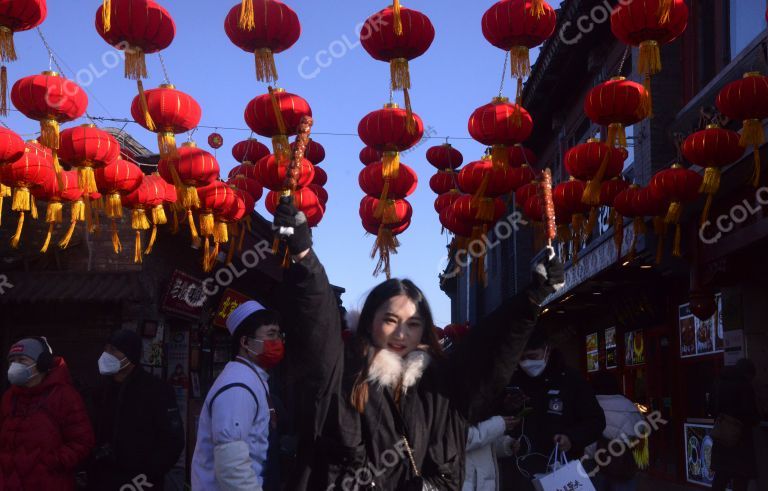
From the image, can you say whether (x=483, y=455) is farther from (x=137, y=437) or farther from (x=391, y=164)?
(x=391, y=164)

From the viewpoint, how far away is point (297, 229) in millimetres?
2611

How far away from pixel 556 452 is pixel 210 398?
236cm

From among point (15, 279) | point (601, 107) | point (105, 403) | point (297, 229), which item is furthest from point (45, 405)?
point (15, 279)

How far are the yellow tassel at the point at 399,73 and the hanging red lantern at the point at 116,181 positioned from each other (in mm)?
2700

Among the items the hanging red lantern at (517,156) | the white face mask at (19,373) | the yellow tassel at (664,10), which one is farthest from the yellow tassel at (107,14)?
the hanging red lantern at (517,156)

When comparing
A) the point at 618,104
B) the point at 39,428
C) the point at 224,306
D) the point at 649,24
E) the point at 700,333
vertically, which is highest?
the point at 649,24

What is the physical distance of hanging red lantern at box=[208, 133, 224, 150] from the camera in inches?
460

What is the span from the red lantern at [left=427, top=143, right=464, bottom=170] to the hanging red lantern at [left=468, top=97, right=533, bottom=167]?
2298mm

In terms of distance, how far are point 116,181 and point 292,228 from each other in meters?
5.35

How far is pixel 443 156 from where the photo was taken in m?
9.81

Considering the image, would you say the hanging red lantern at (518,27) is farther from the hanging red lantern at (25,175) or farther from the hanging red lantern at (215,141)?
the hanging red lantern at (215,141)

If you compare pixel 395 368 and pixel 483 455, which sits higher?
pixel 395 368

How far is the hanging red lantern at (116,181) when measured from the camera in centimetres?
744

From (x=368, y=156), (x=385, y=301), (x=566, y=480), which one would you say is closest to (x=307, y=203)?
(x=368, y=156)
